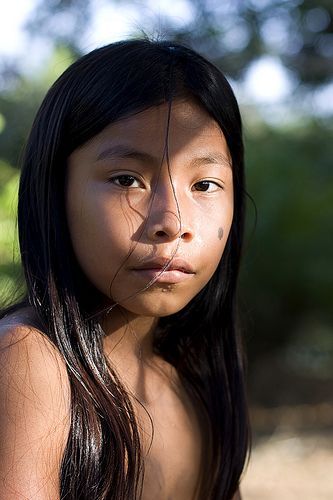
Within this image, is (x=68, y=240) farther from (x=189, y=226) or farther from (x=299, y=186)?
(x=299, y=186)

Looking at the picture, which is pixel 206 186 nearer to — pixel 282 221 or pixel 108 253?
pixel 108 253

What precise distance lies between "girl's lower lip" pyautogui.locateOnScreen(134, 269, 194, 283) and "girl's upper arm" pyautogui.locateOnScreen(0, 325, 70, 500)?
21 centimetres

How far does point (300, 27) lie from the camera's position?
15.8 feet

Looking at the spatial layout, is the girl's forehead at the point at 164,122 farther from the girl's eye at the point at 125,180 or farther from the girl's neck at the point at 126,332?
the girl's neck at the point at 126,332

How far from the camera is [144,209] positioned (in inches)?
58.2

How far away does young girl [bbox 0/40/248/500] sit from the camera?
141 cm

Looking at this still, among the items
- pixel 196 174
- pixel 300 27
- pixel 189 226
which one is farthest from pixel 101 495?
pixel 300 27

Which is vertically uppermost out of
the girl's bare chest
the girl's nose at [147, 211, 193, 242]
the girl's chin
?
the girl's nose at [147, 211, 193, 242]

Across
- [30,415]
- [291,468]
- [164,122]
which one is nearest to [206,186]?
[164,122]

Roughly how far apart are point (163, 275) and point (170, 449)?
46 cm

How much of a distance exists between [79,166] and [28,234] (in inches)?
7.2

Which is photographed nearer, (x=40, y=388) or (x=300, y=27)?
(x=40, y=388)

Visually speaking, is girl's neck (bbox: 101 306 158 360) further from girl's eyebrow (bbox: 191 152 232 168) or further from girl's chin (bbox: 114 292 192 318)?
girl's eyebrow (bbox: 191 152 232 168)

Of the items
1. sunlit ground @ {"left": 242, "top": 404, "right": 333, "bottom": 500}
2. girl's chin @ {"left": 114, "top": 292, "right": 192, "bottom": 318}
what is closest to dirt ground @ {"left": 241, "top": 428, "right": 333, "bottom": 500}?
sunlit ground @ {"left": 242, "top": 404, "right": 333, "bottom": 500}
